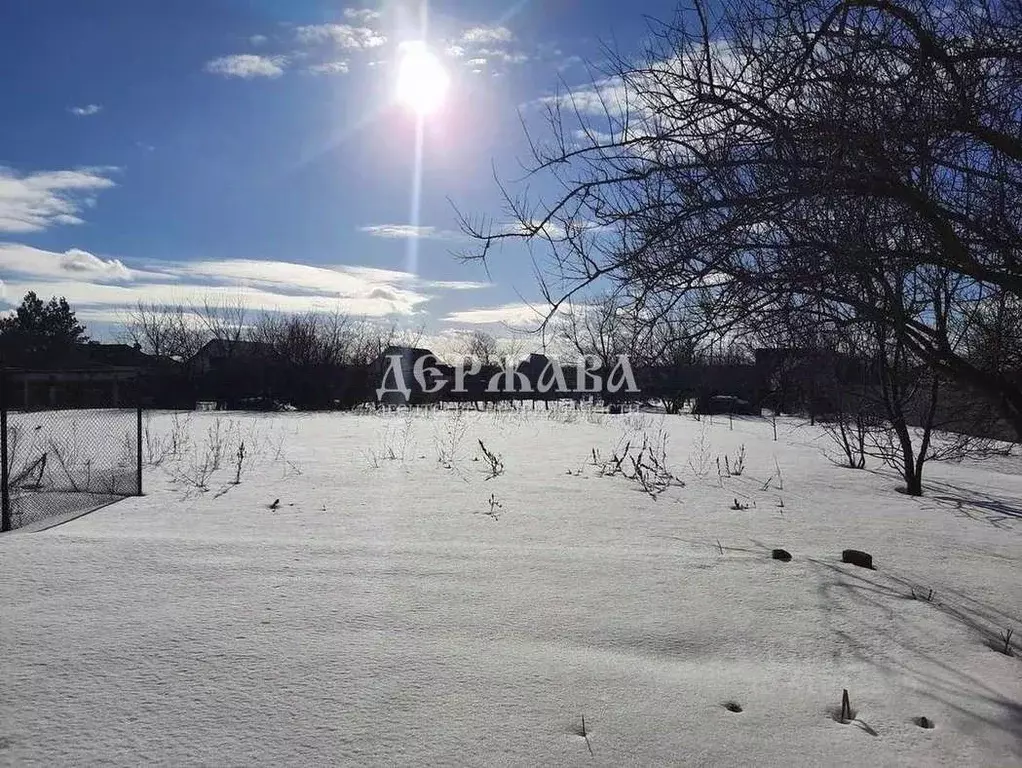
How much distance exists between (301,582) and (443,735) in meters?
2.07

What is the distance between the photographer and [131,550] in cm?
510

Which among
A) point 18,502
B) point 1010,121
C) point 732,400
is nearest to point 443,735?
point 1010,121

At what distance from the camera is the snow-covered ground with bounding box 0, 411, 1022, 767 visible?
267 centimetres

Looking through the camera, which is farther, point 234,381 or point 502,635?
point 234,381

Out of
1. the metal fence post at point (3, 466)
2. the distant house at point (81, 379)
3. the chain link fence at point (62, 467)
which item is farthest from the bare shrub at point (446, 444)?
the metal fence post at point (3, 466)

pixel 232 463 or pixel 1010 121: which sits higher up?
pixel 1010 121

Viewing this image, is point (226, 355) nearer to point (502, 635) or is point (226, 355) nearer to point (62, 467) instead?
point (62, 467)

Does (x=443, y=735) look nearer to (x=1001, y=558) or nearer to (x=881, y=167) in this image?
(x=881, y=167)

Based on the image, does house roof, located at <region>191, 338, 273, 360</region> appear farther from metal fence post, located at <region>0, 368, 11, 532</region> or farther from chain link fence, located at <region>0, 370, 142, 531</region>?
metal fence post, located at <region>0, 368, 11, 532</region>

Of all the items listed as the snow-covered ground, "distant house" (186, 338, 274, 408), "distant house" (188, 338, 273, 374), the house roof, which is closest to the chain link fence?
the snow-covered ground

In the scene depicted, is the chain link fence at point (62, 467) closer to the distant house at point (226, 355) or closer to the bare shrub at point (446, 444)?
the bare shrub at point (446, 444)

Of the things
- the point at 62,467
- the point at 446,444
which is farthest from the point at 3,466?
the point at 446,444

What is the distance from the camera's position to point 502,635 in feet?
12.0

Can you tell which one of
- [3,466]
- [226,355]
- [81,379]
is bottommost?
[3,466]
